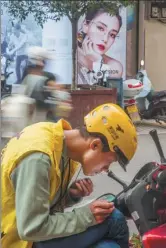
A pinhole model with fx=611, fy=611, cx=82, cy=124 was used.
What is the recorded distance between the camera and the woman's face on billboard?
6.39 metres

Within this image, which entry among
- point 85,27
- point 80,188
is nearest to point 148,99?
point 85,27

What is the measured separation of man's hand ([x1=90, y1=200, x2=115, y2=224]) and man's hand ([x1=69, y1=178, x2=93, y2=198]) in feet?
0.96

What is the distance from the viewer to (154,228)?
2.13 meters

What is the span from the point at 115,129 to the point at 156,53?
2.75 metres

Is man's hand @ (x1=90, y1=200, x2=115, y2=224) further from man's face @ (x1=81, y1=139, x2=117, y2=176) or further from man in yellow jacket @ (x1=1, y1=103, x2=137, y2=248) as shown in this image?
man's face @ (x1=81, y1=139, x2=117, y2=176)

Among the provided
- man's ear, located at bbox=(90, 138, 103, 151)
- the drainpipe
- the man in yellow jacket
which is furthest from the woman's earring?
man's ear, located at bbox=(90, 138, 103, 151)

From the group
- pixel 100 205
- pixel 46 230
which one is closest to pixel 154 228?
pixel 100 205

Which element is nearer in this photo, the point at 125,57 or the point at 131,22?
the point at 131,22

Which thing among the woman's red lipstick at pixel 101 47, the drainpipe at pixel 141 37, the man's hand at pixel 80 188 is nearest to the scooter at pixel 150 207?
the man's hand at pixel 80 188

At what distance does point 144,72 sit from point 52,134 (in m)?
3.27

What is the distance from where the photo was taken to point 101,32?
22.9 ft

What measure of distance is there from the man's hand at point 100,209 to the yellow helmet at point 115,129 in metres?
0.16

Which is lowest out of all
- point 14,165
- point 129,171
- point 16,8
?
point 129,171

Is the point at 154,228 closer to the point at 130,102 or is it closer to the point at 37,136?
the point at 37,136
